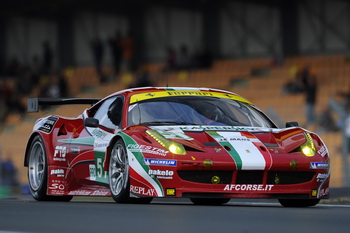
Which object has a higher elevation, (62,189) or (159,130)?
(159,130)

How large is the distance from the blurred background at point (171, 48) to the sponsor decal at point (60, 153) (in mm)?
12243

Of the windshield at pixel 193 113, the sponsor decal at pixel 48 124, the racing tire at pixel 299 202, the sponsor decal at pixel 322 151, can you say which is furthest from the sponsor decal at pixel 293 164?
the sponsor decal at pixel 48 124

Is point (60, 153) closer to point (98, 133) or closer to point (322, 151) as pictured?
point (98, 133)

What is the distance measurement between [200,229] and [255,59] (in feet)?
89.1

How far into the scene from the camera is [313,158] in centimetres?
937

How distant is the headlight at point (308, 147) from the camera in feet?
30.8

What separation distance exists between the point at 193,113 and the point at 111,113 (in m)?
0.94

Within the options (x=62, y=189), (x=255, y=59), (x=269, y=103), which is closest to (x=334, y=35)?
(x=255, y=59)

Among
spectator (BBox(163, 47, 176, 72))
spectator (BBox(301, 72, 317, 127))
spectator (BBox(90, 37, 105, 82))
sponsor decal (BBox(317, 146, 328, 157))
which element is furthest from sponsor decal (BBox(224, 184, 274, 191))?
spectator (BBox(90, 37, 105, 82))

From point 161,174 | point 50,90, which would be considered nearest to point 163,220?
point 161,174

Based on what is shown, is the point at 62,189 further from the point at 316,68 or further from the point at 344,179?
the point at 316,68

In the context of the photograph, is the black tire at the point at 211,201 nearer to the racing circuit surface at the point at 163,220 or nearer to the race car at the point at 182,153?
the race car at the point at 182,153

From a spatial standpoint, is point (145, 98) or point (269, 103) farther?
point (269, 103)

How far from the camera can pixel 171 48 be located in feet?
119
